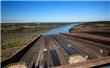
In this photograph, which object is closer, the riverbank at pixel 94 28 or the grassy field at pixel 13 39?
the grassy field at pixel 13 39

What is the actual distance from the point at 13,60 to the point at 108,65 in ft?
26.2

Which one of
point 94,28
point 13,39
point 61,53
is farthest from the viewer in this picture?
point 94,28

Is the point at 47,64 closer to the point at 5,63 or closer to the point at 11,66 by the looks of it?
the point at 11,66

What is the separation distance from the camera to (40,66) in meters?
9.73

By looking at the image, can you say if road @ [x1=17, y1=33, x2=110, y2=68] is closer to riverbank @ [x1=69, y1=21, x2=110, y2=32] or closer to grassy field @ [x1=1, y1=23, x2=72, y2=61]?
grassy field @ [x1=1, y1=23, x2=72, y2=61]

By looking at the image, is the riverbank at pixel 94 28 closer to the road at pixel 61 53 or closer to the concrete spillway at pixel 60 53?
the road at pixel 61 53

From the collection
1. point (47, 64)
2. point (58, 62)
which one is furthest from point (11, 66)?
point (58, 62)

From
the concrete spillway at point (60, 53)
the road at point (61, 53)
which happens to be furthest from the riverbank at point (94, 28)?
the concrete spillway at point (60, 53)

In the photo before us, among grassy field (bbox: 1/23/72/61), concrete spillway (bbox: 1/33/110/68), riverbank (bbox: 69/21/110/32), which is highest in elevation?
riverbank (bbox: 69/21/110/32)

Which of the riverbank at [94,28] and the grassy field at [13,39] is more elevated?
the riverbank at [94,28]

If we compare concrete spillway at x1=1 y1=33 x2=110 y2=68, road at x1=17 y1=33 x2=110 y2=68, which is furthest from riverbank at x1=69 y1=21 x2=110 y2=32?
concrete spillway at x1=1 y1=33 x2=110 y2=68

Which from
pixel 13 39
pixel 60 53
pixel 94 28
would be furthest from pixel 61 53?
pixel 94 28

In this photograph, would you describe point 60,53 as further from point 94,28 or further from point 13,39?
point 94,28

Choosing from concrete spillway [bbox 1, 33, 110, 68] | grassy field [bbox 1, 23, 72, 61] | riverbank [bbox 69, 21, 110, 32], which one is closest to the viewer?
concrete spillway [bbox 1, 33, 110, 68]
